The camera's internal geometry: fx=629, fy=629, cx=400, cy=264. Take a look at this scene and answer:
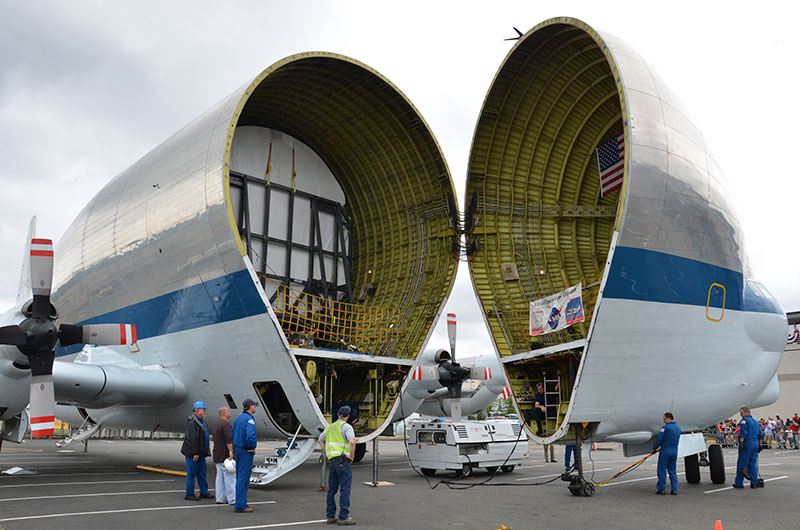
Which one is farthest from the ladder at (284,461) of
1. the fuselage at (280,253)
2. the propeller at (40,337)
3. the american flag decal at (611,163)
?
the american flag decal at (611,163)

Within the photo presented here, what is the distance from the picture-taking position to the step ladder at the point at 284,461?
11867 mm

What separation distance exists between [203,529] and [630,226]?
24.9 feet

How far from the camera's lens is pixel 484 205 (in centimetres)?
1425

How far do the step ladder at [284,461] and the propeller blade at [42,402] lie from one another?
3611mm

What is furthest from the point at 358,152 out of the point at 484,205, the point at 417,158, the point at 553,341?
the point at 553,341

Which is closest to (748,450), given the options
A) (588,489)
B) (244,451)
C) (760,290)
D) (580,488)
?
(760,290)

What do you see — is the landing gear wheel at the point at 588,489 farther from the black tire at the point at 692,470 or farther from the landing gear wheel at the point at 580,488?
the black tire at the point at 692,470

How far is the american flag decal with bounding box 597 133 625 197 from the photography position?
13.2 metres

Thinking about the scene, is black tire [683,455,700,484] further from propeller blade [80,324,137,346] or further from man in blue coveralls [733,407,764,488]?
propeller blade [80,324,137,346]

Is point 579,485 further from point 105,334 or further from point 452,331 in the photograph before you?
point 105,334

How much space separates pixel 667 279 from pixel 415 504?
557 centimetres

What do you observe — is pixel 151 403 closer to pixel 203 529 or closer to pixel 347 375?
pixel 347 375

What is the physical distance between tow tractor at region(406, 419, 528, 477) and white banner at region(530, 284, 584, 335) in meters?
3.16

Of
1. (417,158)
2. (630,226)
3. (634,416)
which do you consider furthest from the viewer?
(417,158)
